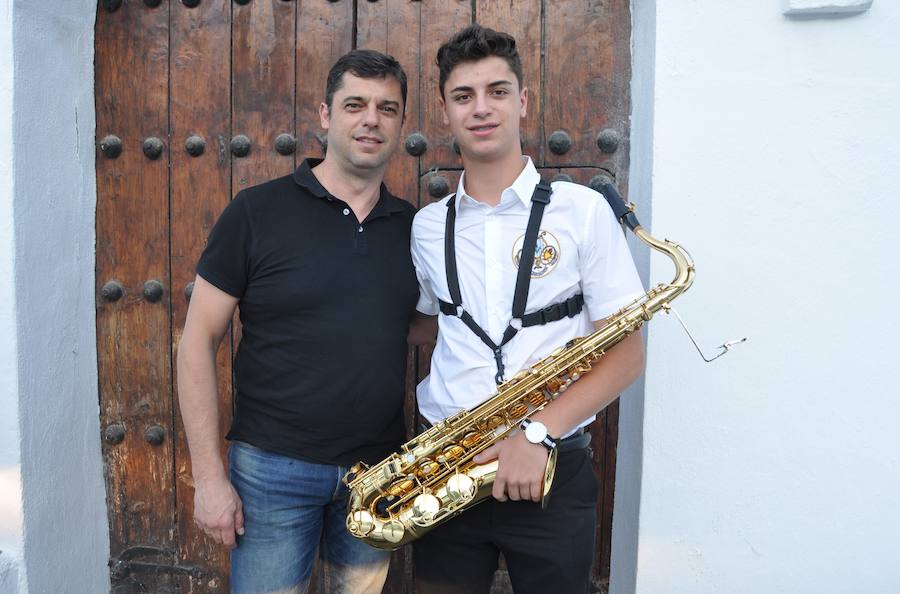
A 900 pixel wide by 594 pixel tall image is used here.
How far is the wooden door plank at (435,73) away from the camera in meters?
1.95

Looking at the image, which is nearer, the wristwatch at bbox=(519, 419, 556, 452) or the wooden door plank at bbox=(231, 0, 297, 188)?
the wristwatch at bbox=(519, 419, 556, 452)

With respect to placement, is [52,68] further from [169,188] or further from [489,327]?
[489,327]

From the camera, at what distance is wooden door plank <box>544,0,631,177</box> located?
1887 millimetres

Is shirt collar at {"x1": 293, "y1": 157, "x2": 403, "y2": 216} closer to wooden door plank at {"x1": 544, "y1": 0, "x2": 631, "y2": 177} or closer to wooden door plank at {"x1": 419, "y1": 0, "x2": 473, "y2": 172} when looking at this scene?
wooden door plank at {"x1": 419, "y1": 0, "x2": 473, "y2": 172}

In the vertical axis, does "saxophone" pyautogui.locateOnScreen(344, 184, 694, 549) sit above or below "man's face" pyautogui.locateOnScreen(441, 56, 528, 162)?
below

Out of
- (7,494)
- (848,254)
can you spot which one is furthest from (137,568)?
(848,254)

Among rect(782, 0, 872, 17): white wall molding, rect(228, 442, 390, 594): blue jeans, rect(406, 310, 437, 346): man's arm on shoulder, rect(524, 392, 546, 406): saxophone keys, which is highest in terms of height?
rect(782, 0, 872, 17): white wall molding

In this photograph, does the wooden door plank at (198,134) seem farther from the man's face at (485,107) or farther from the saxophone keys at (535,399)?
the saxophone keys at (535,399)

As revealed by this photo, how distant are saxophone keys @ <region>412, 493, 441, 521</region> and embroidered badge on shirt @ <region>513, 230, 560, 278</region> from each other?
58 cm

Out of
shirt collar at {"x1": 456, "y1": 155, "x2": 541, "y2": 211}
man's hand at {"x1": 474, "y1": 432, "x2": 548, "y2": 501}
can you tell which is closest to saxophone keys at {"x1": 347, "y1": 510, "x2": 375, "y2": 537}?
man's hand at {"x1": 474, "y1": 432, "x2": 548, "y2": 501}

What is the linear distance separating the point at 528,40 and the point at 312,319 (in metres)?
1.07

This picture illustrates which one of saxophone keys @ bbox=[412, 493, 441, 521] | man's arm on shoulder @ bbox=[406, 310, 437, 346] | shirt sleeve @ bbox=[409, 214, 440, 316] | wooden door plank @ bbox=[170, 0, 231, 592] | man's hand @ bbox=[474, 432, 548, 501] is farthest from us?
wooden door plank @ bbox=[170, 0, 231, 592]

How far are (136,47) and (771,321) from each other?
6.84 feet

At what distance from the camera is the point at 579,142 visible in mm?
1923
